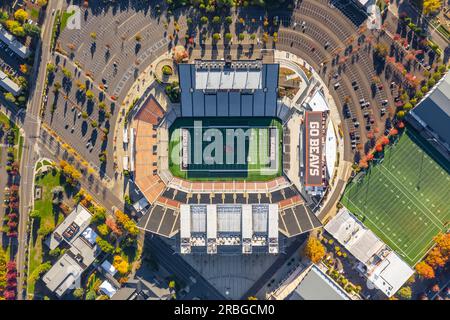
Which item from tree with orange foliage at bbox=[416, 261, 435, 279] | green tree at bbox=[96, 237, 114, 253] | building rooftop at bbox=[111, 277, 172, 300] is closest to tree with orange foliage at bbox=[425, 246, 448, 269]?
tree with orange foliage at bbox=[416, 261, 435, 279]

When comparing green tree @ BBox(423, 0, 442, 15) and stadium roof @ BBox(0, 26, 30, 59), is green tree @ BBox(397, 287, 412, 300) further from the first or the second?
stadium roof @ BBox(0, 26, 30, 59)

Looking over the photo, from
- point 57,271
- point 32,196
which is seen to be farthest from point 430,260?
point 32,196

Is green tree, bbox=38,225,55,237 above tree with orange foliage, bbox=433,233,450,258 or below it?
below

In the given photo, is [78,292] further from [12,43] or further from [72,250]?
[12,43]

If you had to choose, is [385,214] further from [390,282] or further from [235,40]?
[235,40]

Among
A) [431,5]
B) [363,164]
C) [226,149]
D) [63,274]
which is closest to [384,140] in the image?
[363,164]

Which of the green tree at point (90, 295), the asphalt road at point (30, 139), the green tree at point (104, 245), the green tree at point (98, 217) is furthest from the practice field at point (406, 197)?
the asphalt road at point (30, 139)

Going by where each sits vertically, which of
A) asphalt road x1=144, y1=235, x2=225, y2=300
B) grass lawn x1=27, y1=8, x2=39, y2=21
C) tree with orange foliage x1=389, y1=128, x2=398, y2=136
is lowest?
asphalt road x1=144, y1=235, x2=225, y2=300
